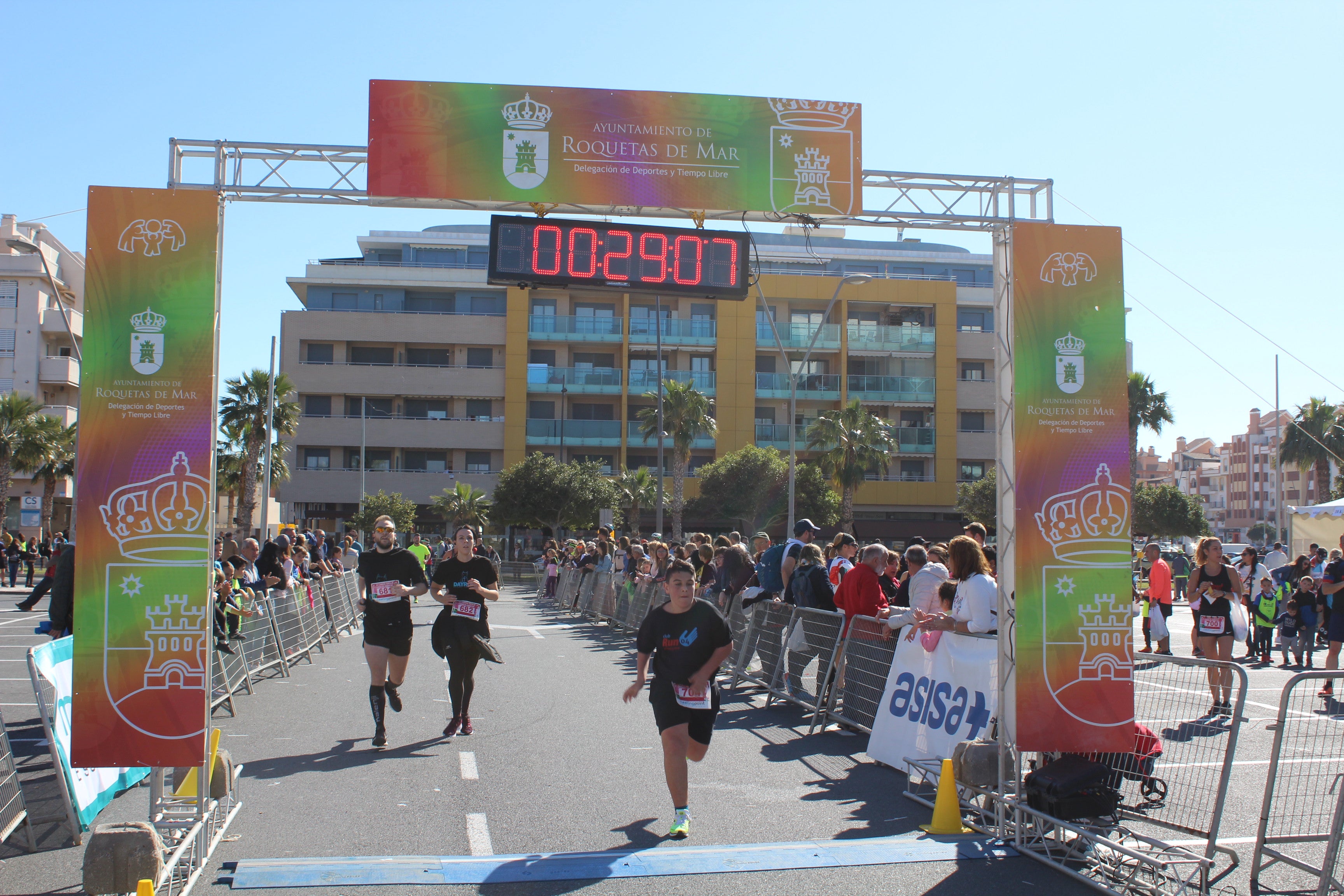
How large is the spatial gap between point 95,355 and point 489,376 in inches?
2139

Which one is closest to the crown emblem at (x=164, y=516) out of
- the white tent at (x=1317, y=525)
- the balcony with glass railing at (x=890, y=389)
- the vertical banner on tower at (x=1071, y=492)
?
the vertical banner on tower at (x=1071, y=492)

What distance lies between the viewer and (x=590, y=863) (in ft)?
18.6

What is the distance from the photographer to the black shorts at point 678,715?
641 cm

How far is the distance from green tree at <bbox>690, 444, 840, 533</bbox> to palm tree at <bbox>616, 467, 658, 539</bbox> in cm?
266

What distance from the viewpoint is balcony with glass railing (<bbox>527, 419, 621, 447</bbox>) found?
192 ft

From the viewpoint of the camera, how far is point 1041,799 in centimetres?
630

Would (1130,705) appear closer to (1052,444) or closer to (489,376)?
(1052,444)

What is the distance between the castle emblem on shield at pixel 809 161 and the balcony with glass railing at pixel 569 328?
5138 centimetres

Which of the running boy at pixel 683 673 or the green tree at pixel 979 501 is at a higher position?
the green tree at pixel 979 501

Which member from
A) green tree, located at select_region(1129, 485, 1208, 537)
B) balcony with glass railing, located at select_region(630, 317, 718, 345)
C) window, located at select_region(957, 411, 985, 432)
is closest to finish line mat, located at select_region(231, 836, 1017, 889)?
balcony with glass railing, located at select_region(630, 317, 718, 345)

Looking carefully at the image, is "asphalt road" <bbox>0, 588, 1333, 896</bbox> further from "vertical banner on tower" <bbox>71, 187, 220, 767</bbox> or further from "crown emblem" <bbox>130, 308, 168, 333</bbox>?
"crown emblem" <bbox>130, 308, 168, 333</bbox>

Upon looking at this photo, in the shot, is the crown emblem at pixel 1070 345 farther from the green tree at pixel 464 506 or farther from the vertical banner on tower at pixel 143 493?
the green tree at pixel 464 506

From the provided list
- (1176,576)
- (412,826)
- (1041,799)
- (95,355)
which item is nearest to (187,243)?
(95,355)

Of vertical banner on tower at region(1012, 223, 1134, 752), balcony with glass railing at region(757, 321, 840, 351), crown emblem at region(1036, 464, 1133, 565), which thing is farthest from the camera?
balcony with glass railing at region(757, 321, 840, 351)
